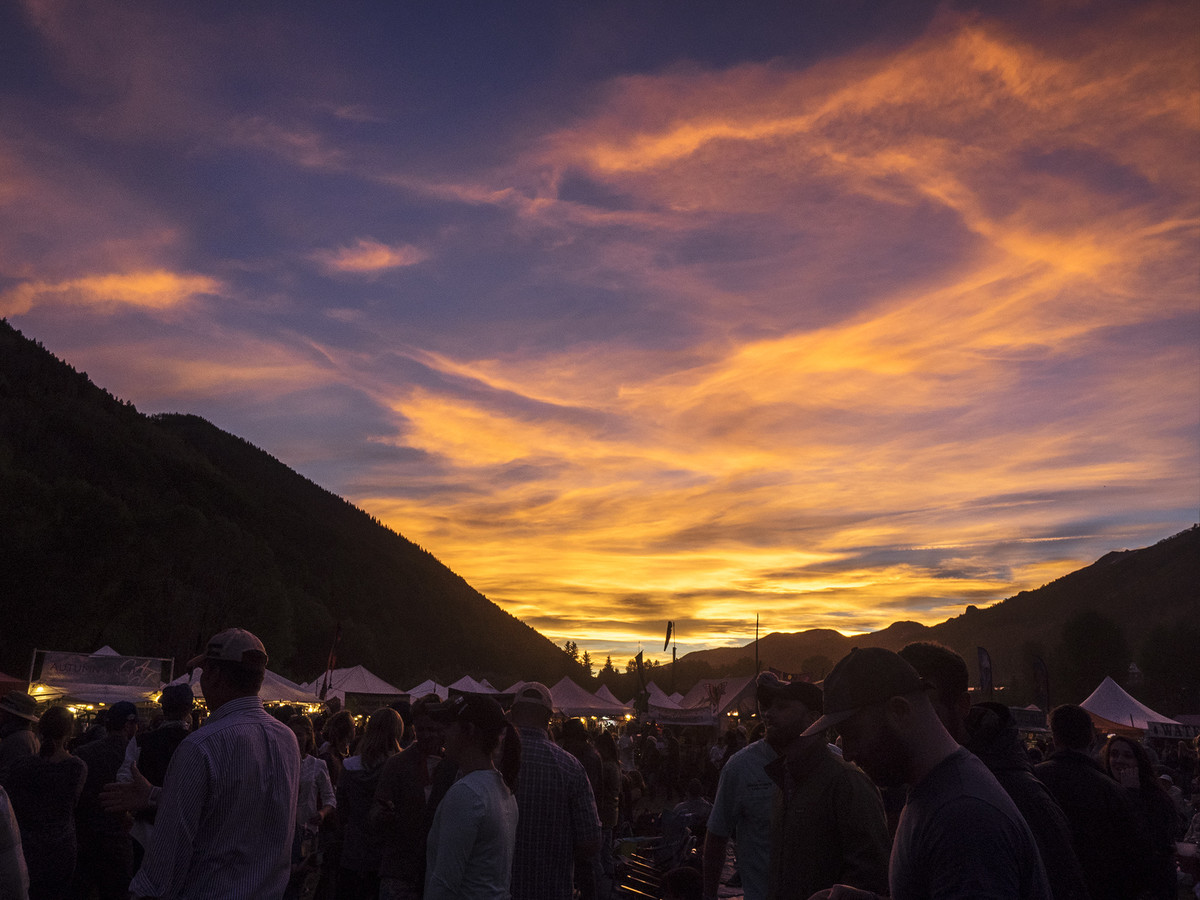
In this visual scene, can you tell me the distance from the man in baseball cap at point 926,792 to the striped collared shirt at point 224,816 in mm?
2118

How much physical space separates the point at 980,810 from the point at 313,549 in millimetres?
126411

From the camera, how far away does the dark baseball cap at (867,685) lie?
7.58 feet

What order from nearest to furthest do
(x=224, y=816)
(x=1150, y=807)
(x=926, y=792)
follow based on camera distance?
(x=926, y=792) < (x=224, y=816) < (x=1150, y=807)

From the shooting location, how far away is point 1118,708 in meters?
26.8

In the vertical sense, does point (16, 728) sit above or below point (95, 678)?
below

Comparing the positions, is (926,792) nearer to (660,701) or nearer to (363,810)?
(363,810)

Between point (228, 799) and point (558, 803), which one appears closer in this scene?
point (228, 799)

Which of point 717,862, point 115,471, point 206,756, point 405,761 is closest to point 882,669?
point 206,756

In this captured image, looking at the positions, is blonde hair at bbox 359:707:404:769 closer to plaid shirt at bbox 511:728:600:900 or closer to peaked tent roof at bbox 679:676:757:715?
plaid shirt at bbox 511:728:600:900

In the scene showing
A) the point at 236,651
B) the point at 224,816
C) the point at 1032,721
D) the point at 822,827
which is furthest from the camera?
the point at 1032,721

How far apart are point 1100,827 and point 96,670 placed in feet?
70.0

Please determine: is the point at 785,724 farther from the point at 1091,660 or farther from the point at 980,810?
the point at 1091,660

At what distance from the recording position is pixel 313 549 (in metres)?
121

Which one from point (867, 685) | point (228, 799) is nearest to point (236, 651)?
point (228, 799)
